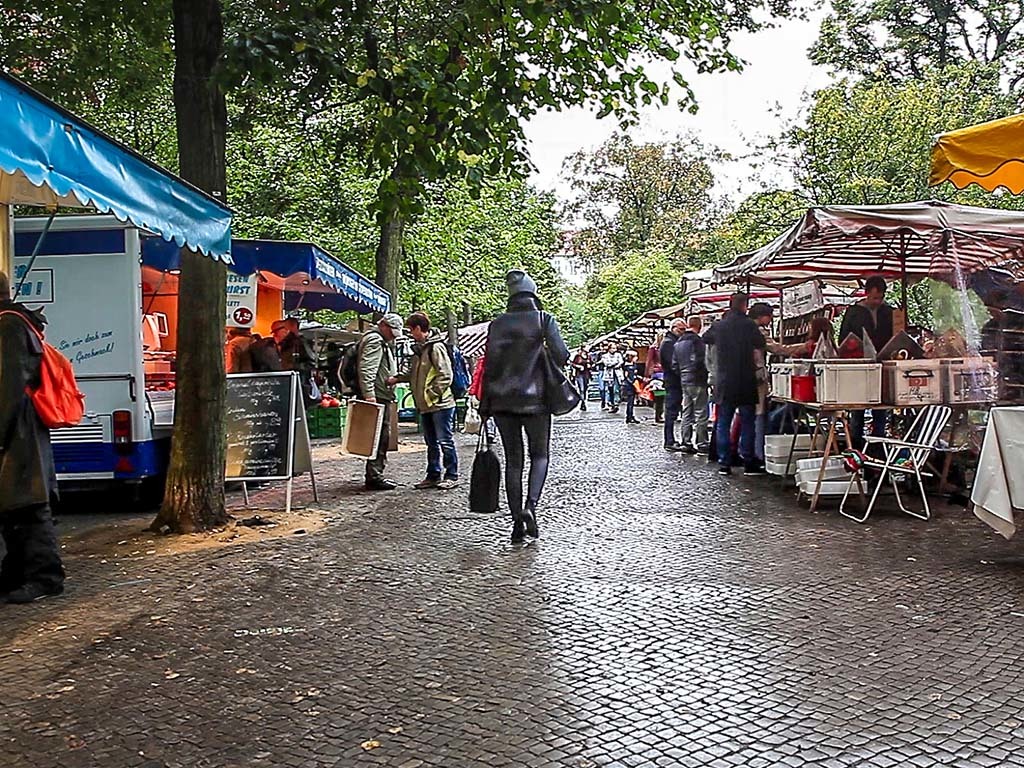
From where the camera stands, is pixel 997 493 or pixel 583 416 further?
pixel 583 416

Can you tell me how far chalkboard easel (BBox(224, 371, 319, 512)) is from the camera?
9.81 metres

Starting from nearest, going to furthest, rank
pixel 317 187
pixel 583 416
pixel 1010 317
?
pixel 1010 317 < pixel 317 187 < pixel 583 416

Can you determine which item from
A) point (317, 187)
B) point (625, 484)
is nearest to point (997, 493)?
point (625, 484)

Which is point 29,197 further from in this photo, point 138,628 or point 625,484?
point 625,484

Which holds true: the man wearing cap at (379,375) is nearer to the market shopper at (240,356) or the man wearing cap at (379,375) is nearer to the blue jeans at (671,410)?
the market shopper at (240,356)

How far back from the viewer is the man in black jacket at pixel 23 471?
248 inches

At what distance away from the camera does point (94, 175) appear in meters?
5.58

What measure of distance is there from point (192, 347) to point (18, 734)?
4.76 meters

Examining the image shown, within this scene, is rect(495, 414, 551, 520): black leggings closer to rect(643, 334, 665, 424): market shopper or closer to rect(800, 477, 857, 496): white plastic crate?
rect(800, 477, 857, 496): white plastic crate

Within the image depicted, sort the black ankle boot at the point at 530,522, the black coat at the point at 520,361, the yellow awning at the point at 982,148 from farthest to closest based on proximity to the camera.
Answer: the black ankle boot at the point at 530,522 → the black coat at the point at 520,361 → the yellow awning at the point at 982,148

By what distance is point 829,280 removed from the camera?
575 inches

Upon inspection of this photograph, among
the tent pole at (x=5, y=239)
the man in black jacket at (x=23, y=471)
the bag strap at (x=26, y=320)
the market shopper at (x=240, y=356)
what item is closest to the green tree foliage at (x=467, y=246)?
the market shopper at (x=240, y=356)

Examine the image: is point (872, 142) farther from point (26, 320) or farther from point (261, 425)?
point (26, 320)

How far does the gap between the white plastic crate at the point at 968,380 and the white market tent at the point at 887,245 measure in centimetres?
87
